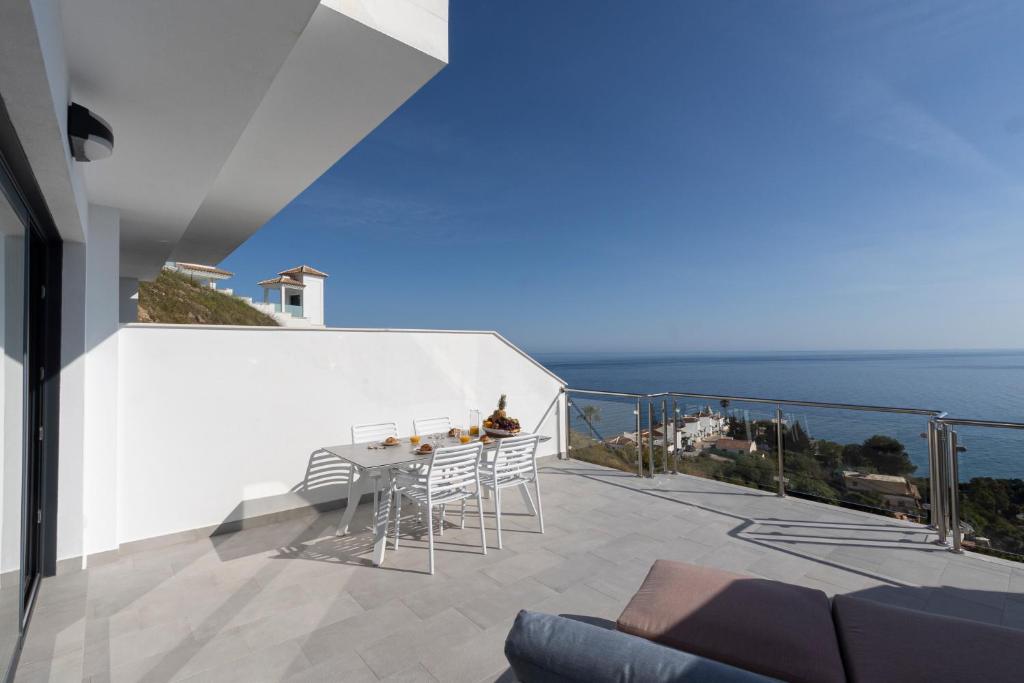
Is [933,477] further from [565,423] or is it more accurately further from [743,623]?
[565,423]

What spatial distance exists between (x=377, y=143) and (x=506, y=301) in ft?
54.0

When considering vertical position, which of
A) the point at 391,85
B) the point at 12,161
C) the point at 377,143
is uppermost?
the point at 377,143

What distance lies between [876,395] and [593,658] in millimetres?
35230

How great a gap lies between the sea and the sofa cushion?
150 inches

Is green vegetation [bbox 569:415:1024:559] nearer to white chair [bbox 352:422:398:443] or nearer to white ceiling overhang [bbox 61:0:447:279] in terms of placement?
white chair [bbox 352:422:398:443]

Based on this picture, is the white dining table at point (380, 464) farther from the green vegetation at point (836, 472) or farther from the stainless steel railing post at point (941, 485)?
the stainless steel railing post at point (941, 485)

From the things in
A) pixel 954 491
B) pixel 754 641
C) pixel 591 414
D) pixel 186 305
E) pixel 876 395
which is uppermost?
pixel 186 305

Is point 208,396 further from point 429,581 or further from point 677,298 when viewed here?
point 677,298

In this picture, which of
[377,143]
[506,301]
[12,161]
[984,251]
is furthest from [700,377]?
[12,161]

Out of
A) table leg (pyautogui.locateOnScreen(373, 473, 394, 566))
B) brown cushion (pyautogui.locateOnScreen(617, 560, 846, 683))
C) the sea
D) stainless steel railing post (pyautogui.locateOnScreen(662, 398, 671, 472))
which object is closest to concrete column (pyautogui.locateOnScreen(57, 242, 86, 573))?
table leg (pyautogui.locateOnScreen(373, 473, 394, 566))

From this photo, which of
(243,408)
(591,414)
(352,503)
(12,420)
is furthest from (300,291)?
(12,420)

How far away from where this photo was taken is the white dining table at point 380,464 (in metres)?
3.34

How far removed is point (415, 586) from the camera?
9.61ft

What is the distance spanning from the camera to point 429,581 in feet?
9.82
